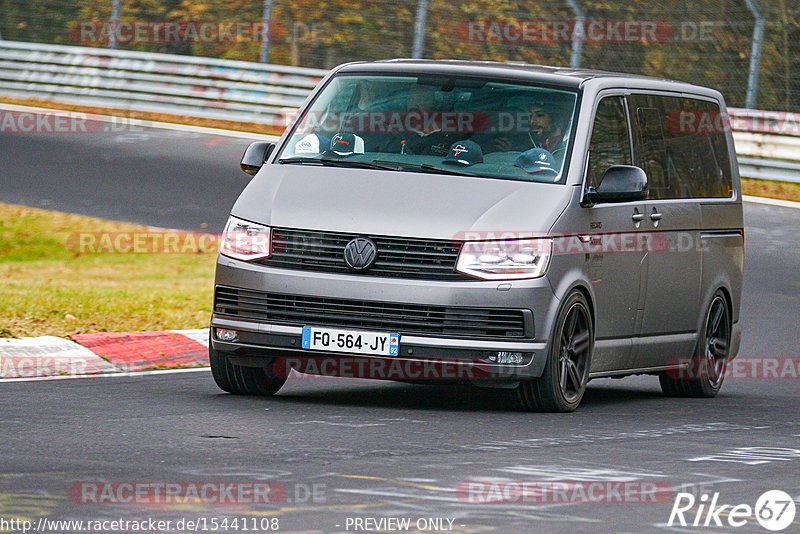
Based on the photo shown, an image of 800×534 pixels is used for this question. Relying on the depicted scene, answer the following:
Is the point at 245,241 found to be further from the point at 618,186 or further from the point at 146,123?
the point at 146,123

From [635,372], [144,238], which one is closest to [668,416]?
[635,372]

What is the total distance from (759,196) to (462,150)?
15082 millimetres

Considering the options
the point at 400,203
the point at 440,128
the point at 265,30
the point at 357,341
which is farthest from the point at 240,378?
the point at 265,30

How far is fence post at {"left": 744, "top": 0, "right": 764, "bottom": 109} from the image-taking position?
24125 mm

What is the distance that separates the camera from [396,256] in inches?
350

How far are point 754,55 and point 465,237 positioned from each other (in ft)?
→ 54.1

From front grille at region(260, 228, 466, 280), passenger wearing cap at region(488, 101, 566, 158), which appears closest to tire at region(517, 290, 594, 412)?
front grille at region(260, 228, 466, 280)

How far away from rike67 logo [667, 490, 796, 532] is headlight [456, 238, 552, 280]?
255 centimetres

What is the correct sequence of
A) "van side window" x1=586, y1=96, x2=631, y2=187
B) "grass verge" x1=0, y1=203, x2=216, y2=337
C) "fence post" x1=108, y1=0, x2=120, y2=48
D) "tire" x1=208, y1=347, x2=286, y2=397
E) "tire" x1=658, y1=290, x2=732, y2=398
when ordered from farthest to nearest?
"fence post" x1=108, y1=0, x2=120, y2=48 < "grass verge" x1=0, y1=203, x2=216, y2=337 < "tire" x1=658, y1=290, x2=732, y2=398 < "van side window" x1=586, y1=96, x2=631, y2=187 < "tire" x1=208, y1=347, x2=286, y2=397

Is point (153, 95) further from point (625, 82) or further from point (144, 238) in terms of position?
point (625, 82)

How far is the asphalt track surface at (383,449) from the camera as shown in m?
5.92

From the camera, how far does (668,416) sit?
32.3 ft

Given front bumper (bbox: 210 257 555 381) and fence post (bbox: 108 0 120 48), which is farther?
fence post (bbox: 108 0 120 48)

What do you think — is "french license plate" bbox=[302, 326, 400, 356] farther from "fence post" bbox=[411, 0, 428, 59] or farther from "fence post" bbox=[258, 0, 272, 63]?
"fence post" bbox=[258, 0, 272, 63]
